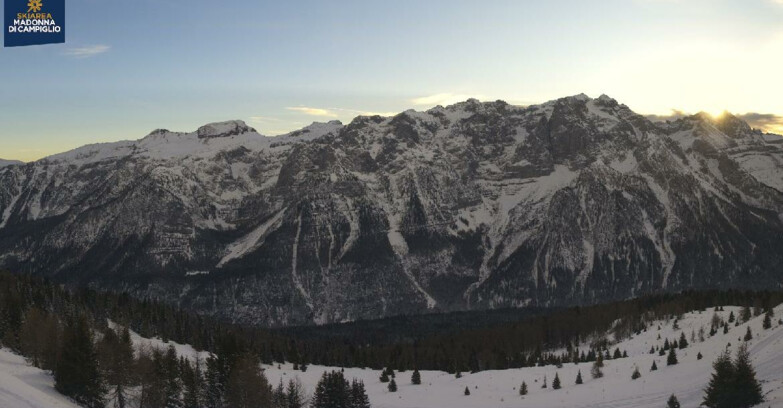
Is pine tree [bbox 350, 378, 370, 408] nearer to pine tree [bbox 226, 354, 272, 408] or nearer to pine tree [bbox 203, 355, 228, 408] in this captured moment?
pine tree [bbox 226, 354, 272, 408]

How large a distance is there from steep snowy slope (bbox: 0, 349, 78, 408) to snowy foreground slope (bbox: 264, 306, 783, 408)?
51.4 m

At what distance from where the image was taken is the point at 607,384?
121688 millimetres

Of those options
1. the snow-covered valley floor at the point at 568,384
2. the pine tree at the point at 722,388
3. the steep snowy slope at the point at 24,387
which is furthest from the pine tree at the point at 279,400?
the pine tree at the point at 722,388

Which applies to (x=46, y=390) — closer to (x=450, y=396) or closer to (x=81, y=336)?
(x=81, y=336)

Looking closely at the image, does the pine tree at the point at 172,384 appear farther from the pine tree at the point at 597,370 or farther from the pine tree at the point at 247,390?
the pine tree at the point at 597,370

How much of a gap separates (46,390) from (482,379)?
7538 cm

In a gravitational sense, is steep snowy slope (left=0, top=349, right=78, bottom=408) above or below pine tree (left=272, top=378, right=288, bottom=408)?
above

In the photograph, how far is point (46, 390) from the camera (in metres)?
107

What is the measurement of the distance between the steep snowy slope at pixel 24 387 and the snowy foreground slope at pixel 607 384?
169 feet

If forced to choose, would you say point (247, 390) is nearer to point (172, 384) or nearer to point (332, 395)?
point (172, 384)

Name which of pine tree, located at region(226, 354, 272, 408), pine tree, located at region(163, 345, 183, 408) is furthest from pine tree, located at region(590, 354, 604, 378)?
pine tree, located at region(163, 345, 183, 408)

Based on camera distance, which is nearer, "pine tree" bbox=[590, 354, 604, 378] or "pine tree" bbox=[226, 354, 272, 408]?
"pine tree" bbox=[226, 354, 272, 408]

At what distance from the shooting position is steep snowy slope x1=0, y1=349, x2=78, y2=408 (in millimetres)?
88831

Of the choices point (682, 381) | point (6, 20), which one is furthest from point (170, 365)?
point (682, 381)
